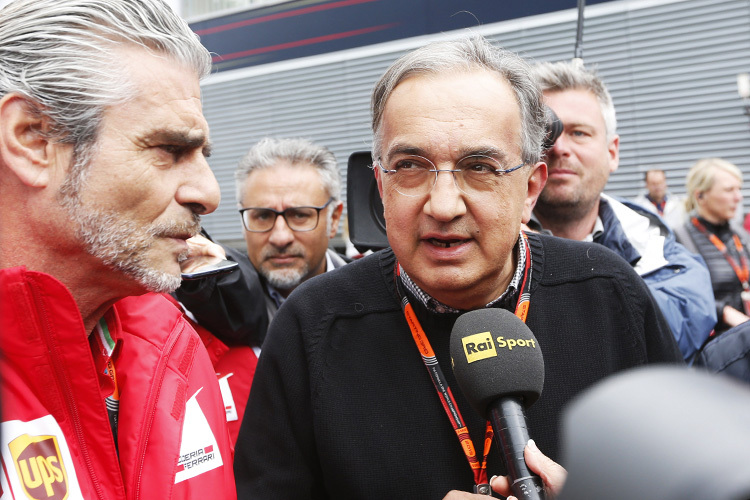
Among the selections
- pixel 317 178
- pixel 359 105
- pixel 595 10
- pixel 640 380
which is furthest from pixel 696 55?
pixel 640 380

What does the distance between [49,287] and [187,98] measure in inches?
25.2

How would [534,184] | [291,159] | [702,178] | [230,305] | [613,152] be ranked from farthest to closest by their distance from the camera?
[702,178]
[291,159]
[613,152]
[230,305]
[534,184]

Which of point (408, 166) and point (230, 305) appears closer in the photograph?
point (408, 166)

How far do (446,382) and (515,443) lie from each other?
56 centimetres

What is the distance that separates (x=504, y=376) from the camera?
56.8 inches

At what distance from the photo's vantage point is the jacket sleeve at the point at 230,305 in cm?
279

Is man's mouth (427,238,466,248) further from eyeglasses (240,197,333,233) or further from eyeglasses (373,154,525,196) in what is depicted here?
eyeglasses (240,197,333,233)

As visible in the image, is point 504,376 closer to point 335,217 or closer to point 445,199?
point 445,199

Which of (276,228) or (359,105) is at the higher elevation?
(359,105)

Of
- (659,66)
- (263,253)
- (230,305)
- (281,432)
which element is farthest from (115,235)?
(659,66)

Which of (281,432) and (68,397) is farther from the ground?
(68,397)

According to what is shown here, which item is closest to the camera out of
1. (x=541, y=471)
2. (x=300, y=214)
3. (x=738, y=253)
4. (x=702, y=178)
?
(x=541, y=471)

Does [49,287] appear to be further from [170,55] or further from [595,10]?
[595,10]

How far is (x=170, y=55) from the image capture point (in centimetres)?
187
